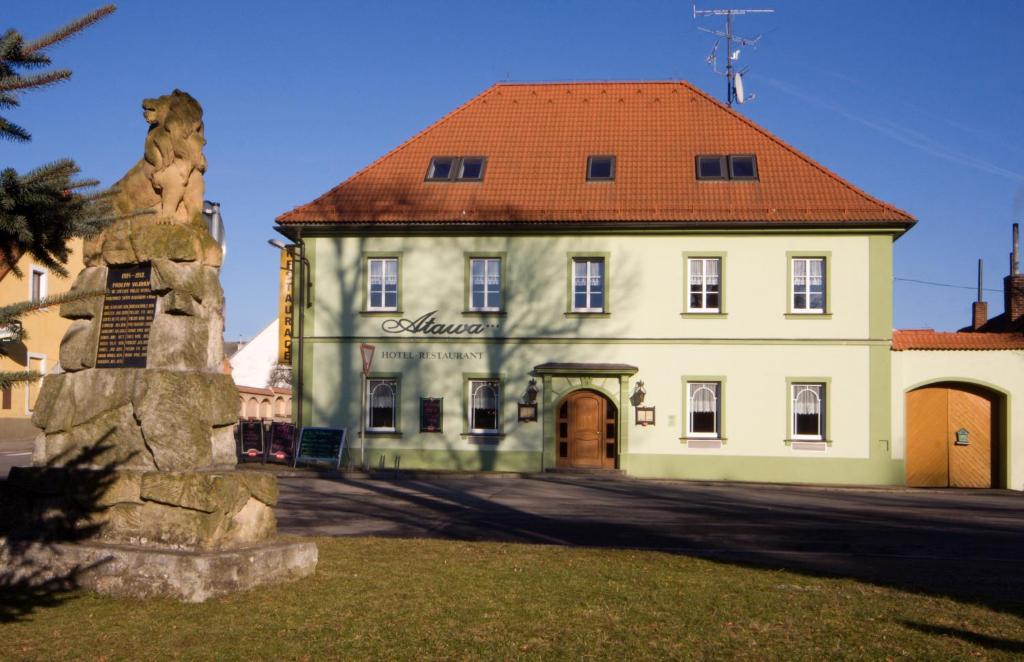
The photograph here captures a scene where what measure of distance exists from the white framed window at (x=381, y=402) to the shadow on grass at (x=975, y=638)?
22285 mm

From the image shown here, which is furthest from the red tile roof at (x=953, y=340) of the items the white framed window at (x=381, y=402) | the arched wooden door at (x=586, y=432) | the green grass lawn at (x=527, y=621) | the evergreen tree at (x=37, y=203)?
the evergreen tree at (x=37, y=203)

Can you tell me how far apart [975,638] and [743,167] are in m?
23.7

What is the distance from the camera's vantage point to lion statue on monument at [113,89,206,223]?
9.24 meters

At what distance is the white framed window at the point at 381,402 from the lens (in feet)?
94.7

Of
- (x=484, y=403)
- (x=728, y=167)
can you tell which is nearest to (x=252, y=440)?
(x=484, y=403)

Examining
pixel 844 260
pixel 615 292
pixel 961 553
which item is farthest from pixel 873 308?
pixel 961 553

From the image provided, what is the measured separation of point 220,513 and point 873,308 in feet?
74.3

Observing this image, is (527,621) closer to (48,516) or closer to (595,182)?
(48,516)

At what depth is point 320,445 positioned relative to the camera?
26906 millimetres

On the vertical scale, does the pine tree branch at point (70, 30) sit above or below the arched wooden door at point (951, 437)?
above

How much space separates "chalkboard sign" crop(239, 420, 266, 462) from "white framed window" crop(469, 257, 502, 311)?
6.67 metres

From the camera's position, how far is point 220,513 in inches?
328

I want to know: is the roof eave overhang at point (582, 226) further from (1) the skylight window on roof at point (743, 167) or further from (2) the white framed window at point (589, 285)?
(1) the skylight window on roof at point (743, 167)

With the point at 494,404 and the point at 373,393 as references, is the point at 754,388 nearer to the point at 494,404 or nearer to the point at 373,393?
the point at 494,404
